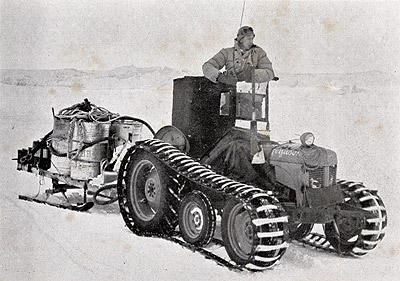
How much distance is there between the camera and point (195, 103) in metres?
7.36

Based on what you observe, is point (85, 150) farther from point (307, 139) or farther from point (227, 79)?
point (307, 139)

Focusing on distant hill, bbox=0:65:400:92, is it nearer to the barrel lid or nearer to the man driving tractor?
the man driving tractor

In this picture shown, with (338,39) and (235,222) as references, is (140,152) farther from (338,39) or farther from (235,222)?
(338,39)

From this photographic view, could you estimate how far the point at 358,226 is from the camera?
6.65m

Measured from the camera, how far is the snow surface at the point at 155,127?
19.9ft

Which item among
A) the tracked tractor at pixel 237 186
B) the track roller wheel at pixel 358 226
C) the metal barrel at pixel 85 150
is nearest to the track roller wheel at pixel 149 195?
the tracked tractor at pixel 237 186

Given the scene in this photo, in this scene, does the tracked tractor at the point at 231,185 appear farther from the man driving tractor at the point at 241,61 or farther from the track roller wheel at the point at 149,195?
the man driving tractor at the point at 241,61

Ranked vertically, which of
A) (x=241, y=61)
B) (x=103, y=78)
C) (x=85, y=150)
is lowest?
(x=85, y=150)

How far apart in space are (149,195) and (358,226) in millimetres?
2589

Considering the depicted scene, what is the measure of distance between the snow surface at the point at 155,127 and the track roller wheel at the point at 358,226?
16cm

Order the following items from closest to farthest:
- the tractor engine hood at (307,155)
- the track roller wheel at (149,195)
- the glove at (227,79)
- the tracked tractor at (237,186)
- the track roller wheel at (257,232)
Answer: the track roller wheel at (257,232) < the tracked tractor at (237,186) < the tractor engine hood at (307,155) < the track roller wheel at (149,195) < the glove at (227,79)

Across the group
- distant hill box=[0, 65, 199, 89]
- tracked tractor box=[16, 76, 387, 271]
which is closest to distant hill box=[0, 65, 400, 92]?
distant hill box=[0, 65, 199, 89]

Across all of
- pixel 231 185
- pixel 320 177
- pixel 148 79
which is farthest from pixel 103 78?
pixel 320 177

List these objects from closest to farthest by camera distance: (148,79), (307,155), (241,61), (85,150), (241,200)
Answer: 1. (241,200)
2. (307,155)
3. (241,61)
4. (148,79)
5. (85,150)
